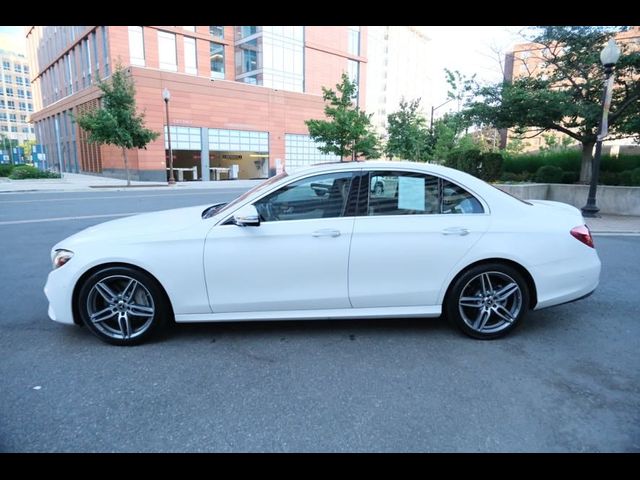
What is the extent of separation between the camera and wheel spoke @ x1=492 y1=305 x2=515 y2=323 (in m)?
3.79

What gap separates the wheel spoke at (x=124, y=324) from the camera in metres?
3.62

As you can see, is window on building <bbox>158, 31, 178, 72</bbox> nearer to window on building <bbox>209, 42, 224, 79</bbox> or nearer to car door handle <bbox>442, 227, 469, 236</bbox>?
window on building <bbox>209, 42, 224, 79</bbox>

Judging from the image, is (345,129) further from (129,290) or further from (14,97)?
(14,97)

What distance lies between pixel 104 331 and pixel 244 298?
1.26 metres

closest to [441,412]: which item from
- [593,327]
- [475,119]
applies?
[593,327]

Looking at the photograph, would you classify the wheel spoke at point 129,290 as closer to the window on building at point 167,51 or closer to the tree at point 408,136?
the tree at point 408,136

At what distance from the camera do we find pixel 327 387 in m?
3.02

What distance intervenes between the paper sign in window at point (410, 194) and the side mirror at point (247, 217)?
4.27 ft

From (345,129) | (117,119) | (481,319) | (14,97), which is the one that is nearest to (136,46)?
(117,119)

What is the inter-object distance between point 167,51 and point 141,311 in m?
38.0

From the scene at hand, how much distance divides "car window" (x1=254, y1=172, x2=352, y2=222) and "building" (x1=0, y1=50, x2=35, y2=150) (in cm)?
13427

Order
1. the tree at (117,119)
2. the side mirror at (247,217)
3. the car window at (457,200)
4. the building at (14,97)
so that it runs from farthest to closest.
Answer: the building at (14,97) < the tree at (117,119) < the car window at (457,200) < the side mirror at (247,217)

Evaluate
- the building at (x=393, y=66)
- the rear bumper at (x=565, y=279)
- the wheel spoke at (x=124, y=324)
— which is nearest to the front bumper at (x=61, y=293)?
the wheel spoke at (x=124, y=324)
